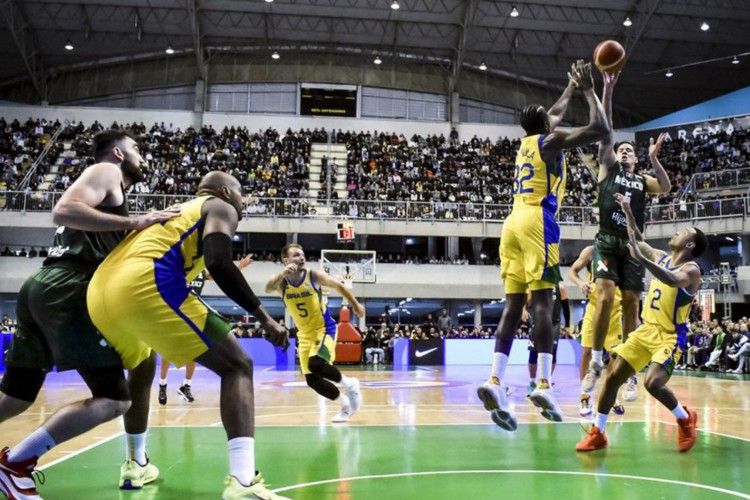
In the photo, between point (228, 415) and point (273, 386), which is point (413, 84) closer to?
point (273, 386)

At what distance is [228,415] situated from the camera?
3586 mm

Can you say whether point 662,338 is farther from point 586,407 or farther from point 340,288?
point 340,288

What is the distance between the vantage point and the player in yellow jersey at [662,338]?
567 centimetres

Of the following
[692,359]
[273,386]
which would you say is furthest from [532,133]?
[692,359]

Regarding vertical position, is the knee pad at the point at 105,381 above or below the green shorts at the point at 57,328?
below

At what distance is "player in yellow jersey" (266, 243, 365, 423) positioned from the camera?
310 inches

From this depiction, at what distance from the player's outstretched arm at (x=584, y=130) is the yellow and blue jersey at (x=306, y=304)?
143 inches

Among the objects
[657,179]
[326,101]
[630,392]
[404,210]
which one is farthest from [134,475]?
[326,101]

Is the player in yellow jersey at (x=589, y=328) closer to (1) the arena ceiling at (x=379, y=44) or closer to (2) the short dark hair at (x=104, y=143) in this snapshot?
(2) the short dark hair at (x=104, y=143)

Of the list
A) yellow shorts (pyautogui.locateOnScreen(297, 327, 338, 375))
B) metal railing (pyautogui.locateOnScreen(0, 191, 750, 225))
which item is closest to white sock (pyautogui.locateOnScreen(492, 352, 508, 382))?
yellow shorts (pyautogui.locateOnScreen(297, 327, 338, 375))

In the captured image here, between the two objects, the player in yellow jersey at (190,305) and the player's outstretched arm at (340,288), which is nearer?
the player in yellow jersey at (190,305)

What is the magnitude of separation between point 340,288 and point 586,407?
2.90 meters

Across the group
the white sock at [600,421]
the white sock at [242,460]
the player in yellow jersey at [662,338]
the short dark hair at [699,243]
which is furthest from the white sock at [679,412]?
the white sock at [242,460]

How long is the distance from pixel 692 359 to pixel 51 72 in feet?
111
